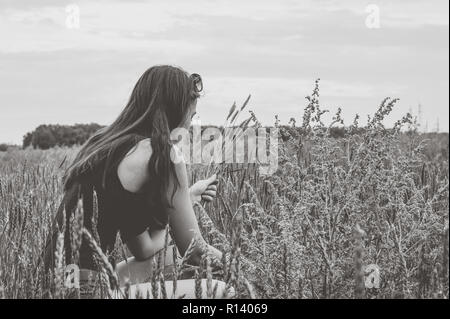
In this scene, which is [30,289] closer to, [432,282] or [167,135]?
[167,135]

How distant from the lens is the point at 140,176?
278 centimetres

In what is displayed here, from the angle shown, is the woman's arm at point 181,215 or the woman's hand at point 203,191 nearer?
the woman's arm at point 181,215

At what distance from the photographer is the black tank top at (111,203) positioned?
2.79 meters

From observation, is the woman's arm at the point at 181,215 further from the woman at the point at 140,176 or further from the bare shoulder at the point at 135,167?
the bare shoulder at the point at 135,167

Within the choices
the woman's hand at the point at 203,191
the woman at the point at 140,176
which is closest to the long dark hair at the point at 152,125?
the woman at the point at 140,176

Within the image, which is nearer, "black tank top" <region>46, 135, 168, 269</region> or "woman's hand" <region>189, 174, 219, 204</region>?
"black tank top" <region>46, 135, 168, 269</region>

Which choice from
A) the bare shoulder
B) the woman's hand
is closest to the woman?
the bare shoulder

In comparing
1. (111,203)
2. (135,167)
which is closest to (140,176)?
(135,167)

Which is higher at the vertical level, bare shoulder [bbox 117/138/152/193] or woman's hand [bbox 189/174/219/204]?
bare shoulder [bbox 117/138/152/193]

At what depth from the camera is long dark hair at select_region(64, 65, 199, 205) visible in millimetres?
2744

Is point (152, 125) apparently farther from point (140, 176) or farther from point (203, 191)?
point (203, 191)

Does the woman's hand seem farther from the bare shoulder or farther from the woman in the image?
the bare shoulder

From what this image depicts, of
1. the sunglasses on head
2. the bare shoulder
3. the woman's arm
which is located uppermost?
the sunglasses on head

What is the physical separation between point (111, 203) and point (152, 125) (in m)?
0.40
